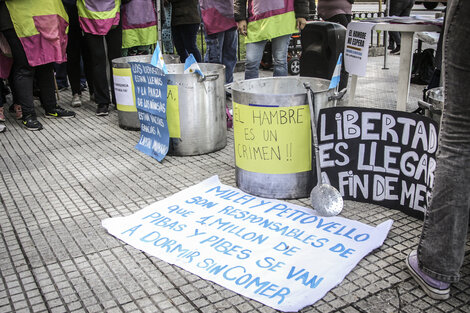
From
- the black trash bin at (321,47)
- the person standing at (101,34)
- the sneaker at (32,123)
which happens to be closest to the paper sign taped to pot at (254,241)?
the black trash bin at (321,47)

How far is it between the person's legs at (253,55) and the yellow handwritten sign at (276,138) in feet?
6.01

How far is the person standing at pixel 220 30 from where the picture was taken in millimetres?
5582

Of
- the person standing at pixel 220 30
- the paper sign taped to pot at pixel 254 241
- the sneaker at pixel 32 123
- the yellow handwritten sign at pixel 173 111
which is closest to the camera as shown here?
the paper sign taped to pot at pixel 254 241

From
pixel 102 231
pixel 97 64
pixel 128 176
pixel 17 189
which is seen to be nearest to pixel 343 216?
pixel 102 231

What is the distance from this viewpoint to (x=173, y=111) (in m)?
4.22

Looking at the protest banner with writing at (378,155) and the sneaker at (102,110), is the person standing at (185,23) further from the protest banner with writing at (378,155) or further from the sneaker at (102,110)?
the protest banner with writing at (378,155)

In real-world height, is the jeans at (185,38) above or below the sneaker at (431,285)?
above

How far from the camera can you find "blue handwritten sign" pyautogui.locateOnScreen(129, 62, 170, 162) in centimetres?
420

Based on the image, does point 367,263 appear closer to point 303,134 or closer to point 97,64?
point 303,134

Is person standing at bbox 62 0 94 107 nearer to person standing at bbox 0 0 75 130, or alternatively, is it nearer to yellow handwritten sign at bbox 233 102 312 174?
person standing at bbox 0 0 75 130

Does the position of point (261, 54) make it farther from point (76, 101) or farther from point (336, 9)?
point (76, 101)

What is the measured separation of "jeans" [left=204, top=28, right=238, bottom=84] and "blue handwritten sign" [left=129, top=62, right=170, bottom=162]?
1.51 metres

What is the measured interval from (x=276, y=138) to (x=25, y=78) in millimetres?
3335

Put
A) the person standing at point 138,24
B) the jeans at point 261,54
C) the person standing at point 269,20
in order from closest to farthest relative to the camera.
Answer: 1. the person standing at point 269,20
2. the jeans at point 261,54
3. the person standing at point 138,24
